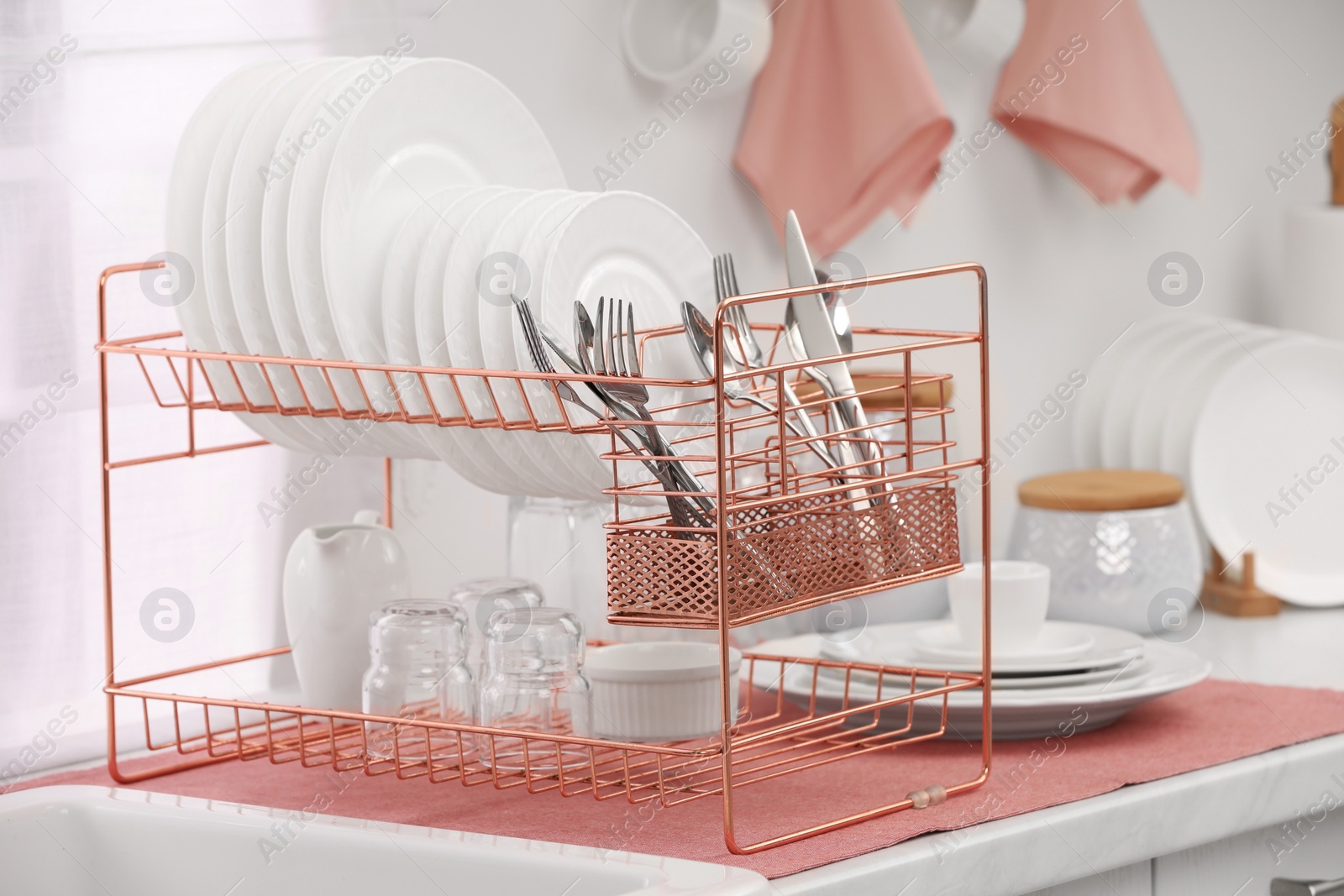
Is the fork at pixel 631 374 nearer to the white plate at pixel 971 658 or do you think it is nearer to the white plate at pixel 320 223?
the white plate at pixel 320 223

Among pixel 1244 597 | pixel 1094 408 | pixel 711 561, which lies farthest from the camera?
pixel 1094 408

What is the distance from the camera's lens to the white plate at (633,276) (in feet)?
3.37

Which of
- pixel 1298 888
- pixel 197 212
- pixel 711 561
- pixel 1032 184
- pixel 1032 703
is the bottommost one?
pixel 1298 888

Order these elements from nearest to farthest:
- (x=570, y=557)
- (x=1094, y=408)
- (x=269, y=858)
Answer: (x=269, y=858) < (x=570, y=557) < (x=1094, y=408)

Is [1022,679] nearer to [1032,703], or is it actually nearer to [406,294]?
[1032,703]

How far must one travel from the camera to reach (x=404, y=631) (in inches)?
42.1

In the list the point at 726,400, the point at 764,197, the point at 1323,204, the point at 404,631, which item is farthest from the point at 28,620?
the point at 1323,204

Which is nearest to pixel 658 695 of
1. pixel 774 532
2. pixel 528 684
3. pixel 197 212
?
pixel 528 684

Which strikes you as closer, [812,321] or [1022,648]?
[812,321]

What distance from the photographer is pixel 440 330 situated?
1.04 meters

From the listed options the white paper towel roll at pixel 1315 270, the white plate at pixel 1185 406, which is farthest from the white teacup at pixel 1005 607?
the white paper towel roll at pixel 1315 270

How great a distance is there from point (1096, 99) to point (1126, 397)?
0.33m

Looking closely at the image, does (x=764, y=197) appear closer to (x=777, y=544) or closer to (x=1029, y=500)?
(x=1029, y=500)

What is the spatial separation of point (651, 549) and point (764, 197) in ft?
2.62
